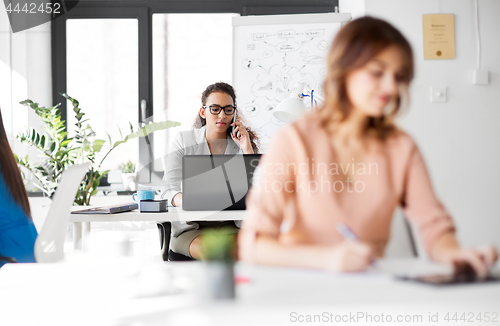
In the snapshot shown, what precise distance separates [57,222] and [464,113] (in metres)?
1.19

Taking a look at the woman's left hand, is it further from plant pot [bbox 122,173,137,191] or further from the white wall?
plant pot [bbox 122,173,137,191]

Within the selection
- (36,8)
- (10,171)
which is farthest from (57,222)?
(36,8)

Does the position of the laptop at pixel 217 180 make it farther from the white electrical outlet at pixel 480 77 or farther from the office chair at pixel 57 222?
the white electrical outlet at pixel 480 77

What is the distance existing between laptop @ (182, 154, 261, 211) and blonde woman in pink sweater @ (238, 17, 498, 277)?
2.09ft

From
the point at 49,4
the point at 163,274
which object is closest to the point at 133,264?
the point at 163,274

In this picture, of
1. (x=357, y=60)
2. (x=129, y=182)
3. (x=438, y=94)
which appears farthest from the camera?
(x=129, y=182)

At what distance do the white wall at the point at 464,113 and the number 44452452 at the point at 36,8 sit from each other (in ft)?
7.50

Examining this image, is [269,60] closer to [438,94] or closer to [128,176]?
[128,176]

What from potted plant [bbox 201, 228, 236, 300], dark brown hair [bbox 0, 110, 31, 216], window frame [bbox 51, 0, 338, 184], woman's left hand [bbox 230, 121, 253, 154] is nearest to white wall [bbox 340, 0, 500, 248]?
potted plant [bbox 201, 228, 236, 300]

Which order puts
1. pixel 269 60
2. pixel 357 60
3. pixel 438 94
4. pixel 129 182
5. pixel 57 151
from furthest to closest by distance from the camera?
pixel 129 182, pixel 269 60, pixel 57 151, pixel 438 94, pixel 357 60

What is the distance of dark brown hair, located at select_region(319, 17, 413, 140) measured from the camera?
0.75 metres

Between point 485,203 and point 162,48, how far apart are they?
255 centimetres

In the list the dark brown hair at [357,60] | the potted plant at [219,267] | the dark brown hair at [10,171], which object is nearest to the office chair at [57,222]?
the dark brown hair at [10,171]

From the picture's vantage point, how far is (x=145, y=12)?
9.89 ft
